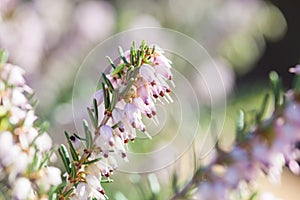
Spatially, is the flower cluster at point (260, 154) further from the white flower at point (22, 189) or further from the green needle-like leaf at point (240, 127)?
the white flower at point (22, 189)

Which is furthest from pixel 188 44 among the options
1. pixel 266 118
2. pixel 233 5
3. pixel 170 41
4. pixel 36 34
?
pixel 266 118

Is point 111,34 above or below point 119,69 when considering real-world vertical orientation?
above

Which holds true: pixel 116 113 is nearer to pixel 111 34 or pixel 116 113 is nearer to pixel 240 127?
pixel 240 127

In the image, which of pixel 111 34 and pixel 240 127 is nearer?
pixel 240 127

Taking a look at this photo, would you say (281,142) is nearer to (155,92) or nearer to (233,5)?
(155,92)

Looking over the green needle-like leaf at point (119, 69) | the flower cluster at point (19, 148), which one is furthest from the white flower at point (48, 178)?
the green needle-like leaf at point (119, 69)

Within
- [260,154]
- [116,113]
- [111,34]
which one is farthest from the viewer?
[111,34]

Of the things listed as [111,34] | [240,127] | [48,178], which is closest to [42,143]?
[48,178]
